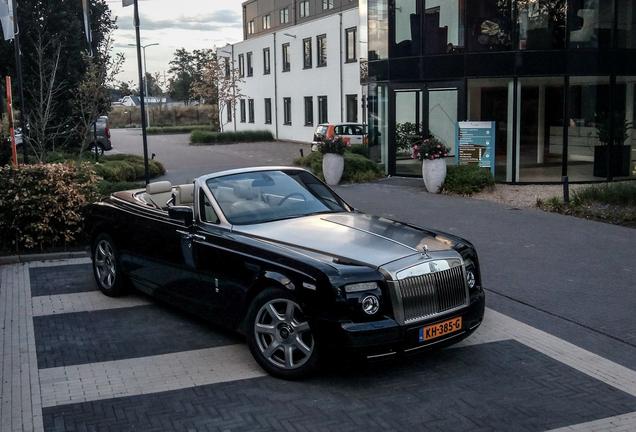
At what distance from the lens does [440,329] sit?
570 cm

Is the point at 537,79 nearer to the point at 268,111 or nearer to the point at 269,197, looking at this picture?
the point at 269,197

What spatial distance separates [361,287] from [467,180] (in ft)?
40.2

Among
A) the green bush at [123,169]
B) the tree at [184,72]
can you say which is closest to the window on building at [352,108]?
the green bush at [123,169]

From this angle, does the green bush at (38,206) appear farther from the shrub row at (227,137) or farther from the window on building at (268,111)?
the window on building at (268,111)

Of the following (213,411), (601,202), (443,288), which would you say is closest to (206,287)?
(213,411)

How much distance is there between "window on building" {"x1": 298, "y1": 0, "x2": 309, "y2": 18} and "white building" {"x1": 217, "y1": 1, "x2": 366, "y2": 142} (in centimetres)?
105

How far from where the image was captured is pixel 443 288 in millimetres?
5816

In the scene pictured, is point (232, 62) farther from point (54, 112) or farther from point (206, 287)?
point (206, 287)

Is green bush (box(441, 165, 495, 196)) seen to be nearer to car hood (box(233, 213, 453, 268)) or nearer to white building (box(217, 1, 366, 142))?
car hood (box(233, 213, 453, 268))

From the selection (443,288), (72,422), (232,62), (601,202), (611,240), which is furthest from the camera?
(232,62)

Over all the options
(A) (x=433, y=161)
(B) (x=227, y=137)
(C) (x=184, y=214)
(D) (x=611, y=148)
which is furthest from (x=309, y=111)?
(C) (x=184, y=214)

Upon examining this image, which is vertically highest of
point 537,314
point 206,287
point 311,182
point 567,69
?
point 567,69

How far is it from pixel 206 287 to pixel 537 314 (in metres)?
3.57

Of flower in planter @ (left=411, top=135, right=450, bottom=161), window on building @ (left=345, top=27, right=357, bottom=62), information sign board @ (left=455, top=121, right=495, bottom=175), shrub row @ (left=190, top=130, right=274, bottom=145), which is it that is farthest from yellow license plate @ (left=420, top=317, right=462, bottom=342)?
shrub row @ (left=190, top=130, right=274, bottom=145)
